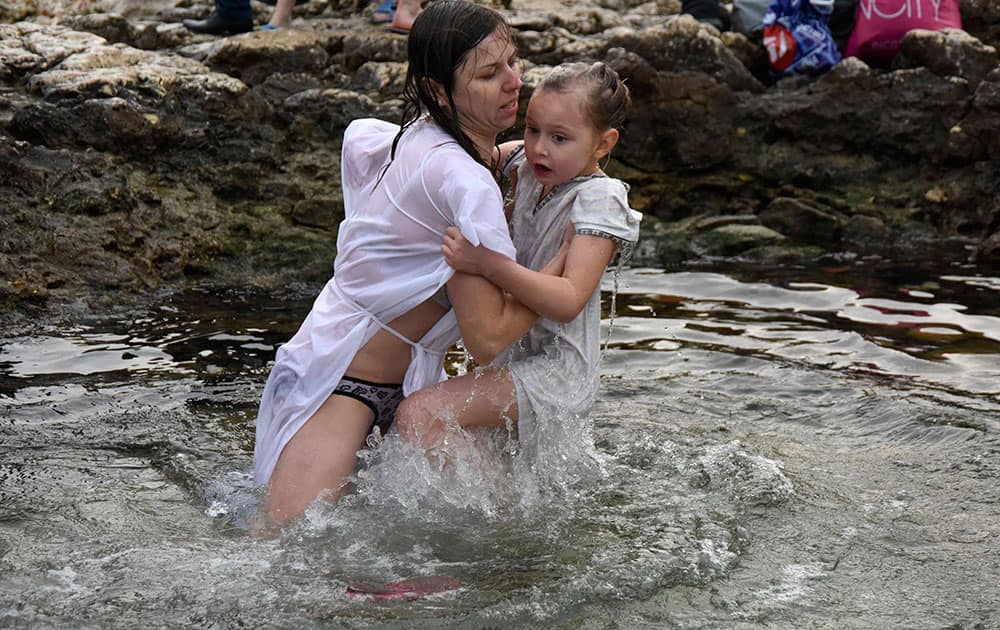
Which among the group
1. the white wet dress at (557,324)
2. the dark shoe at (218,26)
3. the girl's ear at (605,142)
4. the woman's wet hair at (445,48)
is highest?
the woman's wet hair at (445,48)

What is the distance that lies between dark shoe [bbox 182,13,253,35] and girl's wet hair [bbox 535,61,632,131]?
18.6ft

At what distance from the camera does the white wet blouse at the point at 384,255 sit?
356cm

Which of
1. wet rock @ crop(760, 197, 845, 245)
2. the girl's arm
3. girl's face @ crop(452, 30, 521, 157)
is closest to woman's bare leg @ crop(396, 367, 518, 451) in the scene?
the girl's arm

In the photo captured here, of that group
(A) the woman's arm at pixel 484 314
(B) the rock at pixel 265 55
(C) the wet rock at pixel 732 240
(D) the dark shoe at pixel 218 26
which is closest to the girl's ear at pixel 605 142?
(A) the woman's arm at pixel 484 314

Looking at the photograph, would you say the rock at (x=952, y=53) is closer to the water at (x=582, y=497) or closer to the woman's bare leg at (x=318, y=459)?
the water at (x=582, y=497)

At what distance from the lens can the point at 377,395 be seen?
391 centimetres

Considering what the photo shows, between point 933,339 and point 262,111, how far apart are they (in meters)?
4.42

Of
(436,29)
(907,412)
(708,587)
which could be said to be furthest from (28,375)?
(907,412)

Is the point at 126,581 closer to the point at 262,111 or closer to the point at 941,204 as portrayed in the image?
the point at 262,111

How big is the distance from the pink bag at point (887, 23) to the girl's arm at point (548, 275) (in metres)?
6.17

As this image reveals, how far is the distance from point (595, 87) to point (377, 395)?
122 cm

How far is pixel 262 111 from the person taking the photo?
789 cm

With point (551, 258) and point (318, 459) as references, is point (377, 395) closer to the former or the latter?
point (318, 459)

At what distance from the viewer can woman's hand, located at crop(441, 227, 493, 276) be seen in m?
3.54
